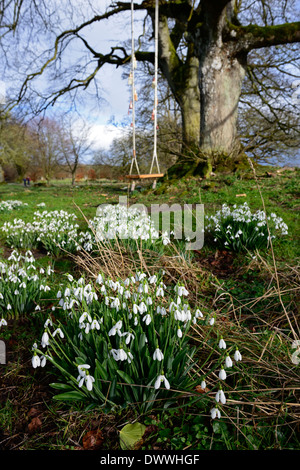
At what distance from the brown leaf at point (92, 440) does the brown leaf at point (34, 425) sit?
10.6 inches

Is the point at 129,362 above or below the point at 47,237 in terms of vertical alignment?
below

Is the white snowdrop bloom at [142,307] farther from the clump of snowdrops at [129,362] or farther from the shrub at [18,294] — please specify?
the shrub at [18,294]

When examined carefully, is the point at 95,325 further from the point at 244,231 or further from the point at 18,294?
the point at 244,231

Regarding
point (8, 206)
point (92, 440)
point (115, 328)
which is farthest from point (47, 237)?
point (8, 206)

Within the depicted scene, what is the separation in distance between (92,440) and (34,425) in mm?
338

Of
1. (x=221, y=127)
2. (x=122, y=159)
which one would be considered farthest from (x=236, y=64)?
(x=122, y=159)

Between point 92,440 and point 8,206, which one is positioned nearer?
point 92,440

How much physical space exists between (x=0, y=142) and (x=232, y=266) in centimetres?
2891

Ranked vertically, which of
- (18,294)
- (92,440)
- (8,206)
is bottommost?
(92,440)

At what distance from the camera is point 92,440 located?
144 centimetres

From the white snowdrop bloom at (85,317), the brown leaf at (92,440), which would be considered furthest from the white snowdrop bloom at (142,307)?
the brown leaf at (92,440)

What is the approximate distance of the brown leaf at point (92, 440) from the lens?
1421 millimetres

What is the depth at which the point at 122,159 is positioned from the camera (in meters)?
15.0
